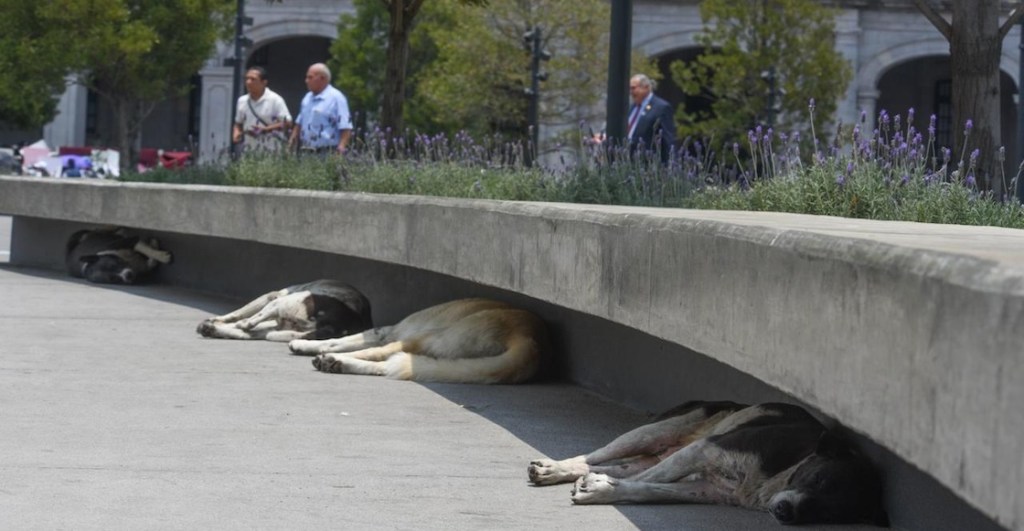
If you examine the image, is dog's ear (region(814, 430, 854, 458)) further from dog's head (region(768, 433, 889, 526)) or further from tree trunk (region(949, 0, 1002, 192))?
tree trunk (region(949, 0, 1002, 192))

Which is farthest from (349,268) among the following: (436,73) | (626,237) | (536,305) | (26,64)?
(436,73)

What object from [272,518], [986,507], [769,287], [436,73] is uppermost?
[436,73]

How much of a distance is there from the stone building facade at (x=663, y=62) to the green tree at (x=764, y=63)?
2640 mm

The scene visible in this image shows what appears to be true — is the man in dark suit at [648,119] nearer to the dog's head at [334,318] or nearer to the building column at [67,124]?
the dog's head at [334,318]

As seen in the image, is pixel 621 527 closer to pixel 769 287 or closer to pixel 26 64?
pixel 769 287

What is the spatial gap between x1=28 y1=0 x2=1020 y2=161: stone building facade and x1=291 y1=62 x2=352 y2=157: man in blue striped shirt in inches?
1012

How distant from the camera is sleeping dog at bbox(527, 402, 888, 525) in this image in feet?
18.2

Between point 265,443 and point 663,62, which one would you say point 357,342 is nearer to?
point 265,443

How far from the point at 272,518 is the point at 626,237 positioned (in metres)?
2.17

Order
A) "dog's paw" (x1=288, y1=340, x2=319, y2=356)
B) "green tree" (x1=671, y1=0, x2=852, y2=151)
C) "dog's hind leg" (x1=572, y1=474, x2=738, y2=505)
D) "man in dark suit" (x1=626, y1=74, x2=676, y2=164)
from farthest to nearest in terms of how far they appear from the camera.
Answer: "green tree" (x1=671, y1=0, x2=852, y2=151)
"man in dark suit" (x1=626, y1=74, x2=676, y2=164)
"dog's paw" (x1=288, y1=340, x2=319, y2=356)
"dog's hind leg" (x1=572, y1=474, x2=738, y2=505)

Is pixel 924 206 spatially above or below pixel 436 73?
below

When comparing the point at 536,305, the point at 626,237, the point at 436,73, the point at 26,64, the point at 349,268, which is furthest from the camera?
the point at 436,73

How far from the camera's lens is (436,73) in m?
45.9

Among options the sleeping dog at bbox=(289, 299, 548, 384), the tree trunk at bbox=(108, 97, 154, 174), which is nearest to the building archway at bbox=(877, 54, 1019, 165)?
the tree trunk at bbox=(108, 97, 154, 174)
